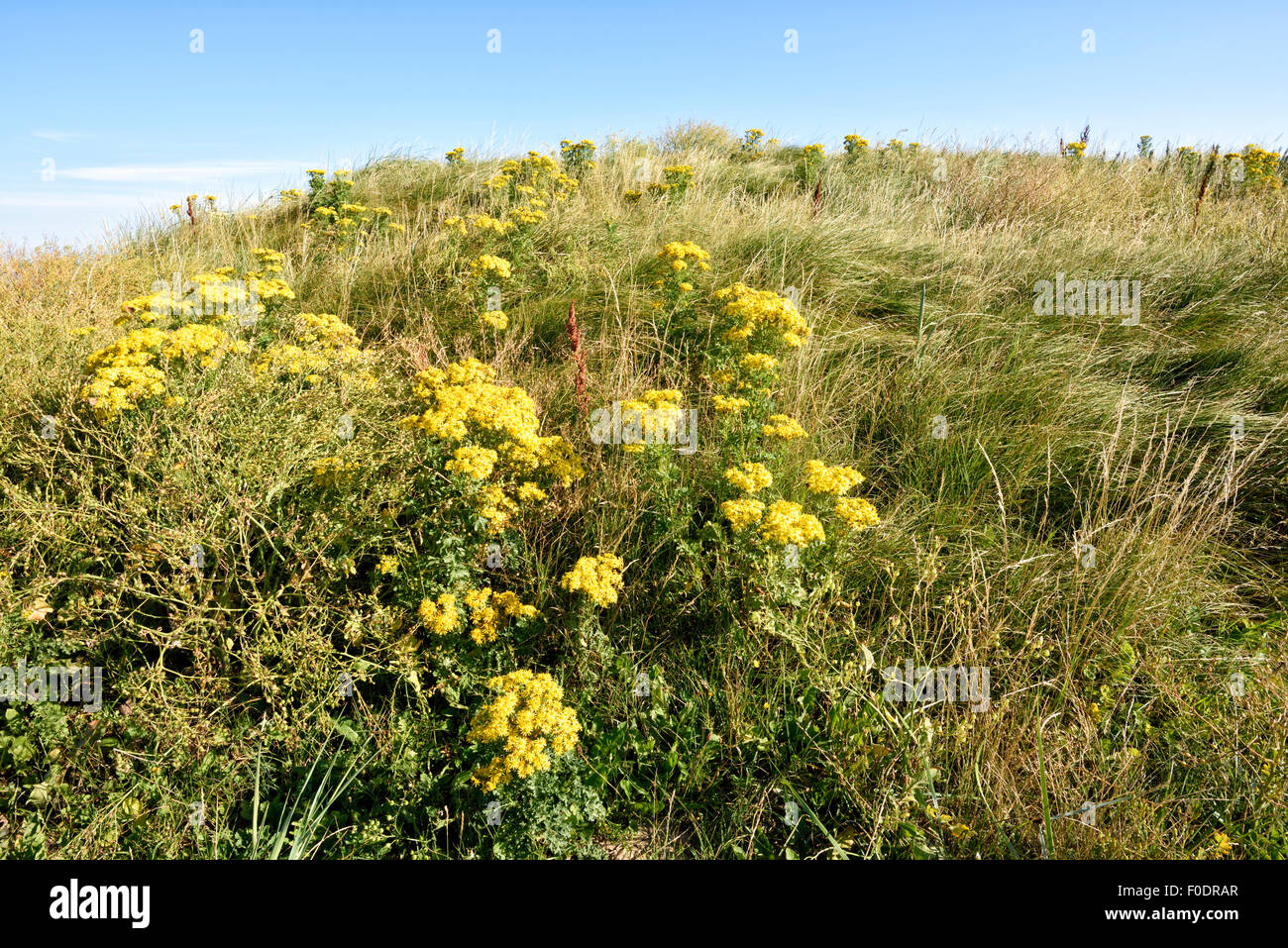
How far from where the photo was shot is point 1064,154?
35.9ft

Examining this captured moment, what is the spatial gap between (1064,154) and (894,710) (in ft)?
38.7

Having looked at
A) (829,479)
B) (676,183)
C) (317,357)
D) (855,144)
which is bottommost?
(829,479)

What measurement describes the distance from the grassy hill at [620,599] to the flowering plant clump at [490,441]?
0.02m

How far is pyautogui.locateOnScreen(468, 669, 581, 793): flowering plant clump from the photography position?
75.5 inches

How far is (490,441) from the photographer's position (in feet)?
8.59

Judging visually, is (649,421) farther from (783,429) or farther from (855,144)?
(855,144)

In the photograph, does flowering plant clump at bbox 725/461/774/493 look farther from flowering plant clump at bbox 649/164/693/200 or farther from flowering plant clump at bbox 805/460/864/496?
flowering plant clump at bbox 649/164/693/200

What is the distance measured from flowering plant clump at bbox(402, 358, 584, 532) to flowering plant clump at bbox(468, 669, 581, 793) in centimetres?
63

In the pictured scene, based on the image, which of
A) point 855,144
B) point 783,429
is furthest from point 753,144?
point 783,429

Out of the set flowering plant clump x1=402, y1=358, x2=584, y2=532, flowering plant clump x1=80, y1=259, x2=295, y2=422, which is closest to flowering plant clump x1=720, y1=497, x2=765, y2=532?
flowering plant clump x1=402, y1=358, x2=584, y2=532

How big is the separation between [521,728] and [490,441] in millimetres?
1076

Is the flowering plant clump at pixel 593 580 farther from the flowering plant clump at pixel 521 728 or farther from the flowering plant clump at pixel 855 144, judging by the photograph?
the flowering plant clump at pixel 855 144

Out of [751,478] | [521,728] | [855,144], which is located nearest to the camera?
[521,728]

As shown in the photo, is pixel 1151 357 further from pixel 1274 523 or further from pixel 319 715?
pixel 319 715
